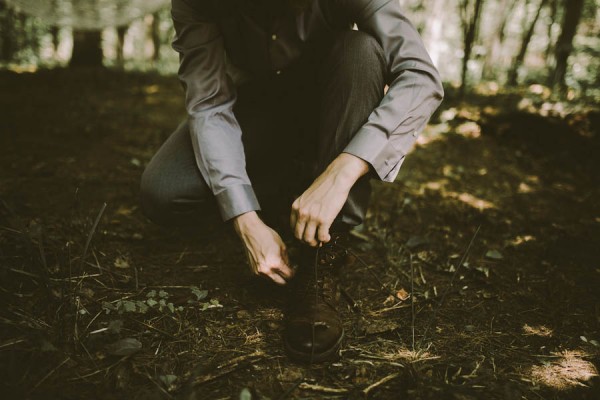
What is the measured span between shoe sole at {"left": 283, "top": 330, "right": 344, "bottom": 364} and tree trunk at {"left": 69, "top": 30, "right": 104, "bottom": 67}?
568cm

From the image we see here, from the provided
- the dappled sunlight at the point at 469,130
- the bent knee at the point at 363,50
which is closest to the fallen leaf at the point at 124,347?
the bent knee at the point at 363,50

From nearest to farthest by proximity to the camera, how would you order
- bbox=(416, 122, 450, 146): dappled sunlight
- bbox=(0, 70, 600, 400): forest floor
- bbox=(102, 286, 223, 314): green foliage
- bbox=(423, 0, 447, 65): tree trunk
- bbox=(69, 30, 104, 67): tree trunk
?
bbox=(0, 70, 600, 400): forest floor → bbox=(102, 286, 223, 314): green foliage → bbox=(416, 122, 450, 146): dappled sunlight → bbox=(69, 30, 104, 67): tree trunk → bbox=(423, 0, 447, 65): tree trunk

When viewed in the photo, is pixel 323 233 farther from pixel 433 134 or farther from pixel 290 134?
pixel 433 134

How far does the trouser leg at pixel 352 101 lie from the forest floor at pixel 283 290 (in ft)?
0.91

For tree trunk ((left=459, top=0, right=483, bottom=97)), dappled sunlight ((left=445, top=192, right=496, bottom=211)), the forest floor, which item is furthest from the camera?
tree trunk ((left=459, top=0, right=483, bottom=97))

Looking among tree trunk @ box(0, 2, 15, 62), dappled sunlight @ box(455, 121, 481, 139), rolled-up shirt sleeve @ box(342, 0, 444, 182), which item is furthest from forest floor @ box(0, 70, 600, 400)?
tree trunk @ box(0, 2, 15, 62)

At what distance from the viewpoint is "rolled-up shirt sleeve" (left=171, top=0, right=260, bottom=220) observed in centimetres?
147

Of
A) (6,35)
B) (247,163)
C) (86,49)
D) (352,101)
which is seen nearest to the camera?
(352,101)

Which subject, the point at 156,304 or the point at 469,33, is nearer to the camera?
the point at 156,304

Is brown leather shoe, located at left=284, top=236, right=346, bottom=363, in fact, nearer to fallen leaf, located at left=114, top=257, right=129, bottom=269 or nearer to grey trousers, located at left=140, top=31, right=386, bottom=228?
grey trousers, located at left=140, top=31, right=386, bottom=228

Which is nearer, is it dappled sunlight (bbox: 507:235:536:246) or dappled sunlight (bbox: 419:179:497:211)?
dappled sunlight (bbox: 507:235:536:246)

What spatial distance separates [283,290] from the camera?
1579 mm

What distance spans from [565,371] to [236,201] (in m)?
1.20

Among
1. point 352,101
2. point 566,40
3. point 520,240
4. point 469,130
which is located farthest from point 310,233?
point 566,40
